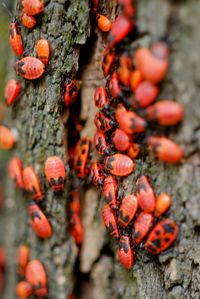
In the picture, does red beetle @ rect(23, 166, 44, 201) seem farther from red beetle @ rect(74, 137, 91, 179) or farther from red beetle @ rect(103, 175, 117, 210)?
red beetle @ rect(103, 175, 117, 210)

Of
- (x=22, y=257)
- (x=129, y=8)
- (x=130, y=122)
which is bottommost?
(x=22, y=257)

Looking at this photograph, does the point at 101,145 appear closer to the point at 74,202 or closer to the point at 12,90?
the point at 74,202

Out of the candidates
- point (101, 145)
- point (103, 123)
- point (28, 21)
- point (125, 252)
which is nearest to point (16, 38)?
point (28, 21)

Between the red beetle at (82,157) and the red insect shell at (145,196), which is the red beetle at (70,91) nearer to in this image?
the red beetle at (82,157)

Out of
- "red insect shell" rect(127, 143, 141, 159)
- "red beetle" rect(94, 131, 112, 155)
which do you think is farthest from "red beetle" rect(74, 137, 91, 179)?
"red insect shell" rect(127, 143, 141, 159)

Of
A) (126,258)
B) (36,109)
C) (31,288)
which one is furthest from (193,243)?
(31,288)

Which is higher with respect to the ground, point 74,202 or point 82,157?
point 82,157

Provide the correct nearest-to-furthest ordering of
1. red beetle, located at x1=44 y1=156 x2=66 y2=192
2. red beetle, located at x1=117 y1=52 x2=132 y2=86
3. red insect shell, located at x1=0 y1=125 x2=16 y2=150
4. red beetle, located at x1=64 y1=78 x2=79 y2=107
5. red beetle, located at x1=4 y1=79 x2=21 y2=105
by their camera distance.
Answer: red beetle, located at x1=117 y1=52 x2=132 y2=86, red beetle, located at x1=64 y1=78 x2=79 y2=107, red beetle, located at x1=44 y1=156 x2=66 y2=192, red beetle, located at x1=4 y1=79 x2=21 y2=105, red insect shell, located at x1=0 y1=125 x2=16 y2=150
